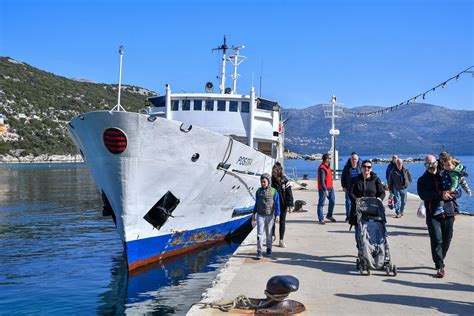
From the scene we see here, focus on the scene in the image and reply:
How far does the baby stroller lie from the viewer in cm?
719

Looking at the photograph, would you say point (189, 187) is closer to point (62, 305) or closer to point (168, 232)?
point (168, 232)

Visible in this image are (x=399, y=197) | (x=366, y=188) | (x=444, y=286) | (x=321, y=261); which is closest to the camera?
(x=444, y=286)

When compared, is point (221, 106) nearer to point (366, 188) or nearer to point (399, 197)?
point (399, 197)

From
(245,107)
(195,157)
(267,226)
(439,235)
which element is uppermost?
(245,107)

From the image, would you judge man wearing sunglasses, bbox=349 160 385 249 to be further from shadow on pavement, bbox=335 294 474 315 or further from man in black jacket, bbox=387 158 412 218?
man in black jacket, bbox=387 158 412 218

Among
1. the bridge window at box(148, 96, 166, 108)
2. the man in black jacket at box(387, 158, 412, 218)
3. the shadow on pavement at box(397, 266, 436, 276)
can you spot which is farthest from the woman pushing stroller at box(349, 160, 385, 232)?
the bridge window at box(148, 96, 166, 108)

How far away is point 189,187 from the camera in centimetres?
1147

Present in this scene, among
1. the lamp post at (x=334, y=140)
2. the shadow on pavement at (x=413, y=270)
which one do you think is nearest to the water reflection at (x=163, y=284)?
the shadow on pavement at (x=413, y=270)

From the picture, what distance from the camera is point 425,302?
5820 millimetres

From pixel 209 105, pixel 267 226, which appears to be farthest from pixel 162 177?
pixel 209 105

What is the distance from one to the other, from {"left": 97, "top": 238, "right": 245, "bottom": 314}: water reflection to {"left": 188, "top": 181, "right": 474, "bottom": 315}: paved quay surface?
1.29 meters

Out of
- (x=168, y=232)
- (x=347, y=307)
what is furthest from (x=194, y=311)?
(x=168, y=232)

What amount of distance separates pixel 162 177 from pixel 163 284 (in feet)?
7.51

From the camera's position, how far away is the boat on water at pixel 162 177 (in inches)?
397
